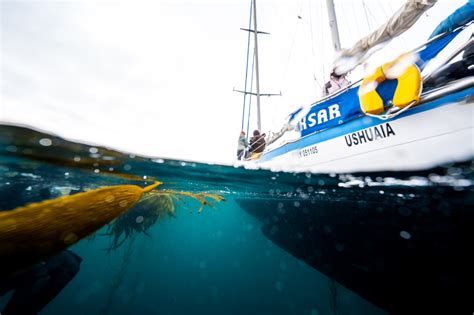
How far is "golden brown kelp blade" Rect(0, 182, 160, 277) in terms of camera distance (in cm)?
227

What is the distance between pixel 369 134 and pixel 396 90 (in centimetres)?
85

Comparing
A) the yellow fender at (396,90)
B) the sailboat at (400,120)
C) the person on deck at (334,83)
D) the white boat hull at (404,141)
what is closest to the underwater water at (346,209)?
the white boat hull at (404,141)

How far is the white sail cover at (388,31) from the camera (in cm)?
394

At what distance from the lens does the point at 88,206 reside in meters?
2.82

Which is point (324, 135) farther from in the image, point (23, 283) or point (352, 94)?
point (23, 283)

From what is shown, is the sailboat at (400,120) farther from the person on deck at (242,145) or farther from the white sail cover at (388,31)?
the person on deck at (242,145)

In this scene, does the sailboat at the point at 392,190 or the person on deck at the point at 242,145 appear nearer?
the sailboat at the point at 392,190

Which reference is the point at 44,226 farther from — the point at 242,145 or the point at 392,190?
the point at 242,145

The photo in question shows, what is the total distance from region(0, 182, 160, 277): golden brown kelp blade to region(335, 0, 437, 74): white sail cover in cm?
666

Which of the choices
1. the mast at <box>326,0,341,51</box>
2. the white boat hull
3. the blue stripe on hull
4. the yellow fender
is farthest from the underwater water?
the mast at <box>326,0,341,51</box>

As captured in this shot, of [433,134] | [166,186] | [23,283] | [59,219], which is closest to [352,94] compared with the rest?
[433,134]

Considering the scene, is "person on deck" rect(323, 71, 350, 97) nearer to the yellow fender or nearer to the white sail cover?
the white sail cover

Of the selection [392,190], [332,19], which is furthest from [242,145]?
[392,190]

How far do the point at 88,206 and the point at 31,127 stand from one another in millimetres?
2282
